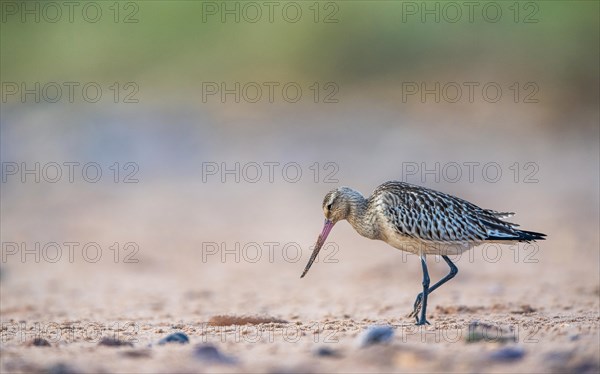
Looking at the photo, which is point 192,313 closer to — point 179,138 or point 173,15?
point 179,138

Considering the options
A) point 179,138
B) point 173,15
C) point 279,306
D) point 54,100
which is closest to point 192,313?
point 279,306

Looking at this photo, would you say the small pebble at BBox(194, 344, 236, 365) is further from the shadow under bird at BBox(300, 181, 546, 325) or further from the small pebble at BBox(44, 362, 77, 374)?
the shadow under bird at BBox(300, 181, 546, 325)

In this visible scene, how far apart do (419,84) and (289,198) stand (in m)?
6.96

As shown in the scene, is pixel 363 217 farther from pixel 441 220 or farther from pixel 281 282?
pixel 281 282

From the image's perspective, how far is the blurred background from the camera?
12.7 meters

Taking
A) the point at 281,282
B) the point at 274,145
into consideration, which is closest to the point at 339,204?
the point at 281,282

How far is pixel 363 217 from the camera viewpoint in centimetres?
941

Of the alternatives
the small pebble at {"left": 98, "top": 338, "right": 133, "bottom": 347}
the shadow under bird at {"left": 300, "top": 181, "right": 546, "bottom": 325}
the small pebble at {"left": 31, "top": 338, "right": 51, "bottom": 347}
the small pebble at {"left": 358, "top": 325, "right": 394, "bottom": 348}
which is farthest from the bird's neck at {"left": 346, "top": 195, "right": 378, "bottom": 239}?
the small pebble at {"left": 31, "top": 338, "right": 51, "bottom": 347}

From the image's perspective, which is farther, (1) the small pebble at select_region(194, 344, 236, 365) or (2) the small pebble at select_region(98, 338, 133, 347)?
(2) the small pebble at select_region(98, 338, 133, 347)

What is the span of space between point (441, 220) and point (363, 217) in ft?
2.70

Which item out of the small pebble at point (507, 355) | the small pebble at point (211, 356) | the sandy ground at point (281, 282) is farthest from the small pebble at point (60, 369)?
the small pebble at point (507, 355)

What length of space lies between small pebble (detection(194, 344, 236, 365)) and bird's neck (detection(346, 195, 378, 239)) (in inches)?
118

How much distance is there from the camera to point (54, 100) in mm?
28266

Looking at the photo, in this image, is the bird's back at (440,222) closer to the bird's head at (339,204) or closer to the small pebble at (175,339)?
the bird's head at (339,204)
